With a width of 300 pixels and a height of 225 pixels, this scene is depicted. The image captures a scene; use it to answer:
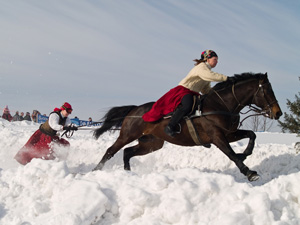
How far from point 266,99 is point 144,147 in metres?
2.98

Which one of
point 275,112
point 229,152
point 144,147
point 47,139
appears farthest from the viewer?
point 47,139

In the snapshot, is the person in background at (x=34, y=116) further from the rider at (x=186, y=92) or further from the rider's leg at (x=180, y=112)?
the rider's leg at (x=180, y=112)

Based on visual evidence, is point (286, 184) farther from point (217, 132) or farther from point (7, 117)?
point (7, 117)

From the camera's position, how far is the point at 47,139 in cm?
788

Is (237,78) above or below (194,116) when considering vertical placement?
above

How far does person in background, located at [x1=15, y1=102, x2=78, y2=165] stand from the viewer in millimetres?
7766

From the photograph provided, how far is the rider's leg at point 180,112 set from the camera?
6293mm

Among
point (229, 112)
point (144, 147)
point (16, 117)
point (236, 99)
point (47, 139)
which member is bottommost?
point (16, 117)

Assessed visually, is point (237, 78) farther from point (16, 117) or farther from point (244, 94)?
point (16, 117)

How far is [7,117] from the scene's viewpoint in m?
20.8

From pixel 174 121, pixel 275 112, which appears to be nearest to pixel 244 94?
pixel 275 112

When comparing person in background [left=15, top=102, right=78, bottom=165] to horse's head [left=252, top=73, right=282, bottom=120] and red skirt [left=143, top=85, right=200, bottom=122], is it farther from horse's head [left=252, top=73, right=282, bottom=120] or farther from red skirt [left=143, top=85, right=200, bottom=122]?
horse's head [left=252, top=73, right=282, bottom=120]

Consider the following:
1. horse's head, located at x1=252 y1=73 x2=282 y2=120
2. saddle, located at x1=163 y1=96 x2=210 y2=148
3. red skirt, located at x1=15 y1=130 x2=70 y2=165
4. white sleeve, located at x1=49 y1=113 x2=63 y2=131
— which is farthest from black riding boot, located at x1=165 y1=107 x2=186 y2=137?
red skirt, located at x1=15 y1=130 x2=70 y2=165

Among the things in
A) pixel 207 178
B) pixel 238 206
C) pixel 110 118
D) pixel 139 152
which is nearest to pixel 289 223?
pixel 238 206
